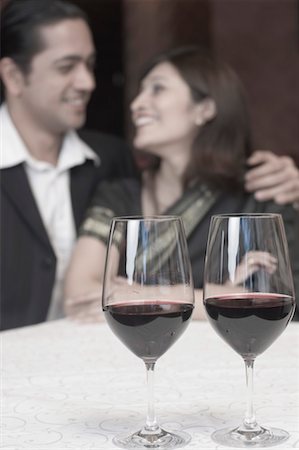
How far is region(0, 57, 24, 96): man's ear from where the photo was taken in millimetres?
2404

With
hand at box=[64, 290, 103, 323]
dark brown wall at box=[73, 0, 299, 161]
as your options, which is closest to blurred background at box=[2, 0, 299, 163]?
dark brown wall at box=[73, 0, 299, 161]

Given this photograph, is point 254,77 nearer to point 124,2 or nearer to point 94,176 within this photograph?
point 124,2

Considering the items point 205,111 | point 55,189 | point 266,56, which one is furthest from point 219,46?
point 55,189

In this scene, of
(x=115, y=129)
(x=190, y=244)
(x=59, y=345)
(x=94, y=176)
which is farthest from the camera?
(x=115, y=129)

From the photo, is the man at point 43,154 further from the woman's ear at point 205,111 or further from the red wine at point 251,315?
the red wine at point 251,315

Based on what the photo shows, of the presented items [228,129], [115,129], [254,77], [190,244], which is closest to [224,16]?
[254,77]

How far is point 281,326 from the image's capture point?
0.73m

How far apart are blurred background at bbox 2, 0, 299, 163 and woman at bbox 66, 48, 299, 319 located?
2.20m

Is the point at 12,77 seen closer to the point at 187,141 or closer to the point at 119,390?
the point at 187,141

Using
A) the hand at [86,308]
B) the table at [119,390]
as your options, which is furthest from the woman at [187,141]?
the table at [119,390]

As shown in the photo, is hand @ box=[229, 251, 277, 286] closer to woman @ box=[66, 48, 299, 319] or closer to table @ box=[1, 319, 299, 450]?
table @ box=[1, 319, 299, 450]

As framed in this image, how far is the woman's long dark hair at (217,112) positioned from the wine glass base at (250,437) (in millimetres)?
1405

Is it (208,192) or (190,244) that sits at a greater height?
(208,192)

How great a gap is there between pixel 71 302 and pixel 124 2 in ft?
11.4
